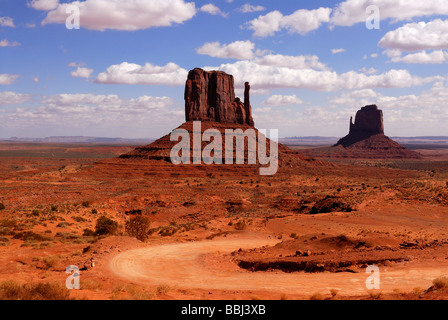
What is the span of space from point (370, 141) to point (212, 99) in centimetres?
10632

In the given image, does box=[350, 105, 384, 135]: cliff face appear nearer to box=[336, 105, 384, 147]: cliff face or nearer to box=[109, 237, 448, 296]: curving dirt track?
box=[336, 105, 384, 147]: cliff face

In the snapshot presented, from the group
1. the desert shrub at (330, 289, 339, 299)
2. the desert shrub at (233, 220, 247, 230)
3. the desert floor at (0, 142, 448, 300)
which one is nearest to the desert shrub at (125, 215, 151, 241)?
the desert floor at (0, 142, 448, 300)

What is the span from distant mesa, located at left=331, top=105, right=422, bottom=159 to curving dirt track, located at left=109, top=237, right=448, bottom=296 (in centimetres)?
15946

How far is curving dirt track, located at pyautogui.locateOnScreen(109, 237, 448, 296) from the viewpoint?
44.4ft

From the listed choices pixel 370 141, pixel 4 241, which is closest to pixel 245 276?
pixel 4 241

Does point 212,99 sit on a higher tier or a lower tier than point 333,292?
higher

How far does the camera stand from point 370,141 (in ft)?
592

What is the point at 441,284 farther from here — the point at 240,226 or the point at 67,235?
the point at 67,235

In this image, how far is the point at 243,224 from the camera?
34188 mm

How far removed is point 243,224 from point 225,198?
796 inches

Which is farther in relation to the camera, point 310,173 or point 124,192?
point 310,173

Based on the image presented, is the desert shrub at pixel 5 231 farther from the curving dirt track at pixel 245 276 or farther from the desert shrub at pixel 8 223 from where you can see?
the curving dirt track at pixel 245 276

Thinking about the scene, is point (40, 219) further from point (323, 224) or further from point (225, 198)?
point (225, 198)
